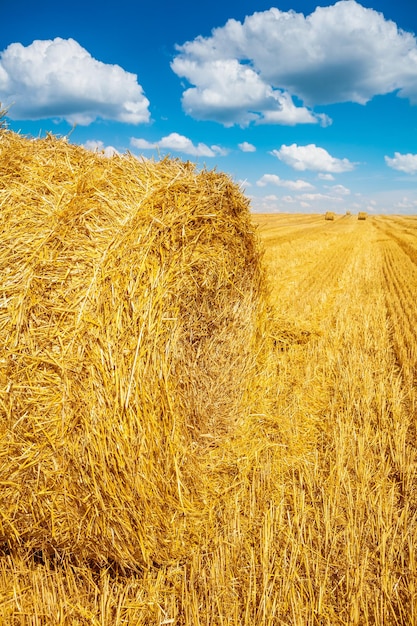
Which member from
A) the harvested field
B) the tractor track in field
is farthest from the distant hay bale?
the tractor track in field

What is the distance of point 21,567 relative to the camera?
2494 mm

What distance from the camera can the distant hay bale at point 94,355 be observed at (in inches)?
89.1

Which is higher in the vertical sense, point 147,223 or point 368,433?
point 147,223

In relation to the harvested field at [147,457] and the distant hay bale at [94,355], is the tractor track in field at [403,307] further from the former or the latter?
the distant hay bale at [94,355]

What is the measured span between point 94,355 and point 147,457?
2.27ft

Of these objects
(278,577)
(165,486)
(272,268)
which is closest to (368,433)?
(278,577)

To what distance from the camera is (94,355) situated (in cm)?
231

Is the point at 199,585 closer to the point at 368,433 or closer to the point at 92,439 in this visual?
the point at 92,439

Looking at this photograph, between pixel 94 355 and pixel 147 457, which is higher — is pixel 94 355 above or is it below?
above

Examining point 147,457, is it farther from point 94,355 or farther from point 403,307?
point 403,307

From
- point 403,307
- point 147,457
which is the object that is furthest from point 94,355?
point 403,307

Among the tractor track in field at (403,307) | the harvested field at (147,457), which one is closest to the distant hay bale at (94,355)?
the harvested field at (147,457)

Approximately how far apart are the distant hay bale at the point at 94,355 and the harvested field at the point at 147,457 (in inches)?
0.5

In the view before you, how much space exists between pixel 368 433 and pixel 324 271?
32.0ft
